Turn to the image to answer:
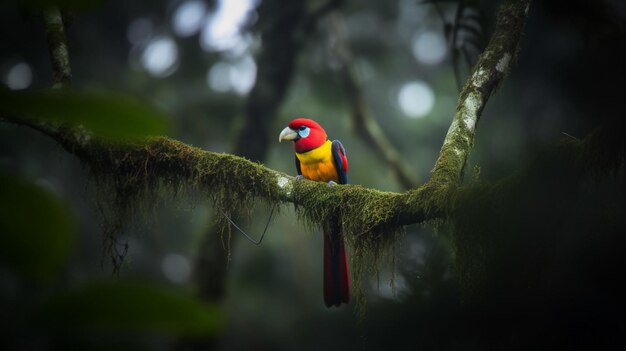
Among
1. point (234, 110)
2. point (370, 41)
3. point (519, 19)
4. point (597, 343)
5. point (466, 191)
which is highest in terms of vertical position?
point (370, 41)

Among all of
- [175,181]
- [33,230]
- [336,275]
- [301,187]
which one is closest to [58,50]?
[175,181]

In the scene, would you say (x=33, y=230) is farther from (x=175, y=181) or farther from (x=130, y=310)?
(x=175, y=181)

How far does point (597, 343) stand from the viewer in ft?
12.6

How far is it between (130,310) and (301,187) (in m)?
3.06

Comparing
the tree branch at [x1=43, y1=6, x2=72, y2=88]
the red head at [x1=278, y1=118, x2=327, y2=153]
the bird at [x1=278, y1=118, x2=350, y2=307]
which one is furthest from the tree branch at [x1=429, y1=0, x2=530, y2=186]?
the tree branch at [x1=43, y1=6, x2=72, y2=88]

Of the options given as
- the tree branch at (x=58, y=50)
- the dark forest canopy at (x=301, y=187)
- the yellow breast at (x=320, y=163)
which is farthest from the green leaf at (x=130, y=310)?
the yellow breast at (x=320, y=163)

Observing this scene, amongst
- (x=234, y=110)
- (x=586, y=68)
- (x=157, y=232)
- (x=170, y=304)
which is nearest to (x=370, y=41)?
(x=234, y=110)

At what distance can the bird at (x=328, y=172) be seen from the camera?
12.5ft

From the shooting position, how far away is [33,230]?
1.34 feet

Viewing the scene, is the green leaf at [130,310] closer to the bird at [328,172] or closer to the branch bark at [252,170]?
the branch bark at [252,170]

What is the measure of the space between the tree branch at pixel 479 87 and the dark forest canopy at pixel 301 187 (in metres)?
0.01

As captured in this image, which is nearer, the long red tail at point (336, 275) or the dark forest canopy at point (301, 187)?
the dark forest canopy at point (301, 187)

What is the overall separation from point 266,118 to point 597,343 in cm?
436

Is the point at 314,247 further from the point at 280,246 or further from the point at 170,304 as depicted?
the point at 170,304
